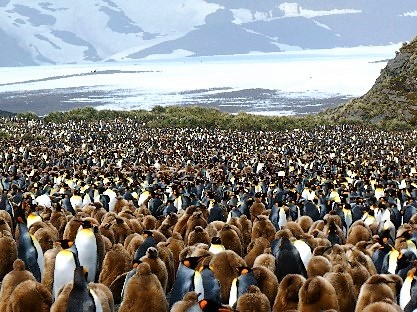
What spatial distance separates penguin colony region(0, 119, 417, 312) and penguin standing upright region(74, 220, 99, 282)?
14mm

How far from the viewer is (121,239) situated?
8875 millimetres

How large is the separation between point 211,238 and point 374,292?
132 inches

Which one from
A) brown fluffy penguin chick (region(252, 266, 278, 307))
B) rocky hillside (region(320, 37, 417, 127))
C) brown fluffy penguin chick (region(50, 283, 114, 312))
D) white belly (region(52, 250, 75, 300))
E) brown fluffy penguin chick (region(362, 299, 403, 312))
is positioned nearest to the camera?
brown fluffy penguin chick (region(362, 299, 403, 312))

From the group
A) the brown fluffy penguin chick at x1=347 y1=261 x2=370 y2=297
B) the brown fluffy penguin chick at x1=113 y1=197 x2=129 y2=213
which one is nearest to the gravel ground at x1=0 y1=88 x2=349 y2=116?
the brown fluffy penguin chick at x1=113 y1=197 x2=129 y2=213

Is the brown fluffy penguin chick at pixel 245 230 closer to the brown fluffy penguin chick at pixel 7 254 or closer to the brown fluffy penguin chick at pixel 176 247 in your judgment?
the brown fluffy penguin chick at pixel 176 247

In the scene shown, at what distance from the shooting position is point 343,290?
6086mm

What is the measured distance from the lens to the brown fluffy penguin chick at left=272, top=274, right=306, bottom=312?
5891 mm

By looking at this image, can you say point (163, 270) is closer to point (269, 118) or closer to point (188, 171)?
point (188, 171)

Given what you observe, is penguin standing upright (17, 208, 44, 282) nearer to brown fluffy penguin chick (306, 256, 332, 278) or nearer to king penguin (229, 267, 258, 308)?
king penguin (229, 267, 258, 308)

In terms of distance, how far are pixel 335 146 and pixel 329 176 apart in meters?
11.0

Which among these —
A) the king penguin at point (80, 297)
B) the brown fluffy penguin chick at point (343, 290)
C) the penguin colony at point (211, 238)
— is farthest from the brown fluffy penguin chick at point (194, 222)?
the king penguin at point (80, 297)

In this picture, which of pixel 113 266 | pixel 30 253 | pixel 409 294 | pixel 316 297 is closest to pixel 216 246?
pixel 113 266

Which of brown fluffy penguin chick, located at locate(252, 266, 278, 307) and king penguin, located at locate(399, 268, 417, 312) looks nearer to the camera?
king penguin, located at locate(399, 268, 417, 312)

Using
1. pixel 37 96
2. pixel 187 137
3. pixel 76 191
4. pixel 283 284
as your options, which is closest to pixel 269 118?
pixel 187 137
